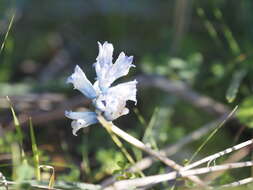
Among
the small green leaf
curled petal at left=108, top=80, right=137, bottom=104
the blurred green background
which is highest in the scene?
the blurred green background

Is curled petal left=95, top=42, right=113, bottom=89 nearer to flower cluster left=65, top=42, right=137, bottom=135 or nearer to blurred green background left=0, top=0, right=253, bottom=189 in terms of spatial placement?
flower cluster left=65, top=42, right=137, bottom=135

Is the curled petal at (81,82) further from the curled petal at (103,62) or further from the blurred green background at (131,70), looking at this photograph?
the blurred green background at (131,70)

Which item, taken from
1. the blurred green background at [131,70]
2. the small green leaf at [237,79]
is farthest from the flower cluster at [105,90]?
the small green leaf at [237,79]

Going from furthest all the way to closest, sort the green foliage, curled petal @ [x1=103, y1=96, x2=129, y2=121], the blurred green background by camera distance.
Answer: the blurred green background, the green foliage, curled petal @ [x1=103, y1=96, x2=129, y2=121]

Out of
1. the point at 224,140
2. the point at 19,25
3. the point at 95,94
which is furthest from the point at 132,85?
the point at 19,25

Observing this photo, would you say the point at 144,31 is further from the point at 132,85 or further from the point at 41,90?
the point at 132,85

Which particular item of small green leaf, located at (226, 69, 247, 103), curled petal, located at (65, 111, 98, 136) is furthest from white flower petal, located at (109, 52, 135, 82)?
small green leaf, located at (226, 69, 247, 103)
